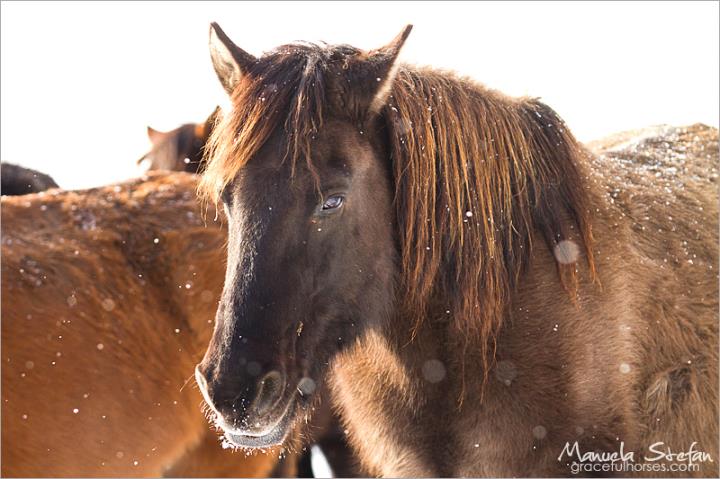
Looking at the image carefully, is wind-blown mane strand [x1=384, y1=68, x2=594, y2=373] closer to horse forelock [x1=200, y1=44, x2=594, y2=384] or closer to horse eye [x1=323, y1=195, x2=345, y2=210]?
horse forelock [x1=200, y1=44, x2=594, y2=384]

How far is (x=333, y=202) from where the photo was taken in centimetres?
250

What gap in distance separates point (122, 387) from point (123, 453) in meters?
0.31

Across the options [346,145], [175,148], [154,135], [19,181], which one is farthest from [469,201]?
[154,135]

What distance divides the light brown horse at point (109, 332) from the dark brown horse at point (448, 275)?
1.30m

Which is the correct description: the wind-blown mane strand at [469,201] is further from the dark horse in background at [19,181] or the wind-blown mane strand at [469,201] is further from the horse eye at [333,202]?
the dark horse in background at [19,181]

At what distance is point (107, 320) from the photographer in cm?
371

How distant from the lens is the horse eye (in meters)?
2.49

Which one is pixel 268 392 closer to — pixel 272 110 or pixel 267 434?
pixel 267 434

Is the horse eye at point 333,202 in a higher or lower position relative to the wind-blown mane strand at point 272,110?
lower

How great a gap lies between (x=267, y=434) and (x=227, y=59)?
133 cm

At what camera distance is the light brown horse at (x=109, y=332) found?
3.40 m

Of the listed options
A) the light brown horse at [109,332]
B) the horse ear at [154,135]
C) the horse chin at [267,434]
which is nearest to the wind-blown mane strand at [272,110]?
the horse chin at [267,434]

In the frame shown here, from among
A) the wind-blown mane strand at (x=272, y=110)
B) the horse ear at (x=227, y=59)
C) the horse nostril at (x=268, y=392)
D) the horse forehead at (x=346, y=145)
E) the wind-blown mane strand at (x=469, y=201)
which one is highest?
the horse ear at (x=227, y=59)

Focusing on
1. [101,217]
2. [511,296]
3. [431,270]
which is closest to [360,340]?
[431,270]
